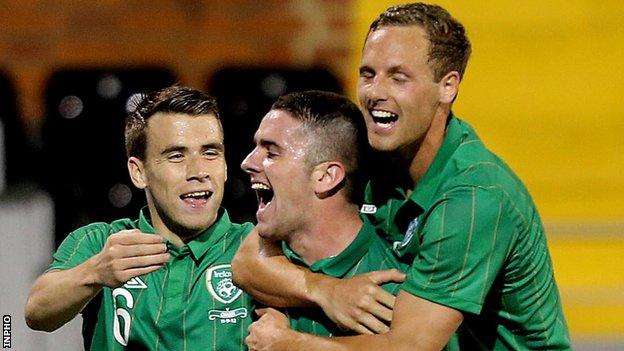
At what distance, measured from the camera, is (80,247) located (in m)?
3.08

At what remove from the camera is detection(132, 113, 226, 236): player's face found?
121 inches

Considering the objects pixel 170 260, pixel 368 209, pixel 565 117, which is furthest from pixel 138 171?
pixel 565 117

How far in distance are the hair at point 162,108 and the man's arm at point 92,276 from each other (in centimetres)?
45

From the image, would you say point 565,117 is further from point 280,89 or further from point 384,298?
point 384,298

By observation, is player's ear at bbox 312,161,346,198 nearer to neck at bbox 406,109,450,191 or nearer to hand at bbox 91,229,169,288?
neck at bbox 406,109,450,191

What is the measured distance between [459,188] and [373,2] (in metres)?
2.23

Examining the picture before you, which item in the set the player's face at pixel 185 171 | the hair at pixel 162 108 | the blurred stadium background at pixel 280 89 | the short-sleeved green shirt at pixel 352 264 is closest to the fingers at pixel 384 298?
the short-sleeved green shirt at pixel 352 264

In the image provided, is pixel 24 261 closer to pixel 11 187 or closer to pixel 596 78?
pixel 11 187

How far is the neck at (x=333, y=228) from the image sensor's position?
8.86ft

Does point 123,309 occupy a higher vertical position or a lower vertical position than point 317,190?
lower

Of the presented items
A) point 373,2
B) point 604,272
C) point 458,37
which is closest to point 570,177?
point 604,272

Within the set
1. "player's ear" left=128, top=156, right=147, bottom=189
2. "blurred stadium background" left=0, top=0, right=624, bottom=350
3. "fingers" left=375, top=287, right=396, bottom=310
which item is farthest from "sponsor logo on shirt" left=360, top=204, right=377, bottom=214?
"blurred stadium background" left=0, top=0, right=624, bottom=350

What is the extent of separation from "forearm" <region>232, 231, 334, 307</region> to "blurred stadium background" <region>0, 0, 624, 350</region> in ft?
5.79

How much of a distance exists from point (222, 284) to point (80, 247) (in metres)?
0.39
